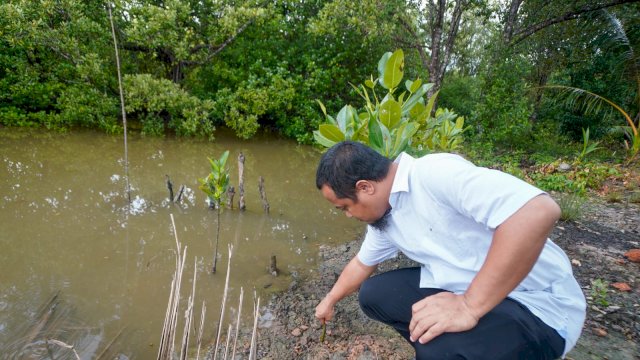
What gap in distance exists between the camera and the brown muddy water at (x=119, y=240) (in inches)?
106

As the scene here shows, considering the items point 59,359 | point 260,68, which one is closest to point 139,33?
point 260,68

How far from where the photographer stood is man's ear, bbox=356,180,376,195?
144 cm

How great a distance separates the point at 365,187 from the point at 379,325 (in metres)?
1.53

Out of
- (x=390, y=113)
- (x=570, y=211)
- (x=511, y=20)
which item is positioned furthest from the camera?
(x=511, y=20)

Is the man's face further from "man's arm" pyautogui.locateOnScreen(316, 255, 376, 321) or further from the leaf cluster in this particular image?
the leaf cluster

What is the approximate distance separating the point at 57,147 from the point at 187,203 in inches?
144

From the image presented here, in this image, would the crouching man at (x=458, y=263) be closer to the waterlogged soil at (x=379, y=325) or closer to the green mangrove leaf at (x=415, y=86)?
the waterlogged soil at (x=379, y=325)

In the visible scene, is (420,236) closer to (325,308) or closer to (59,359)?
(325,308)

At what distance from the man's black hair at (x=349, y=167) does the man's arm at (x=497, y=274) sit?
0.48 m

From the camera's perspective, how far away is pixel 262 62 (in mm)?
8789

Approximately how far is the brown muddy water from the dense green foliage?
4.74 ft

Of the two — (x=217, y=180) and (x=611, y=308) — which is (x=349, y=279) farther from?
(x=611, y=308)

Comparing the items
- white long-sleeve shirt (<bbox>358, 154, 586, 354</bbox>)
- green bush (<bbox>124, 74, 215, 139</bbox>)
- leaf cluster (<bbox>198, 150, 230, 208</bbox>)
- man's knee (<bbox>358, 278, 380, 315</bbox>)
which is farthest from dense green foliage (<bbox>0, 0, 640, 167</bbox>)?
white long-sleeve shirt (<bbox>358, 154, 586, 354</bbox>)

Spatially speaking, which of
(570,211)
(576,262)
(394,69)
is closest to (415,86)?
(394,69)
